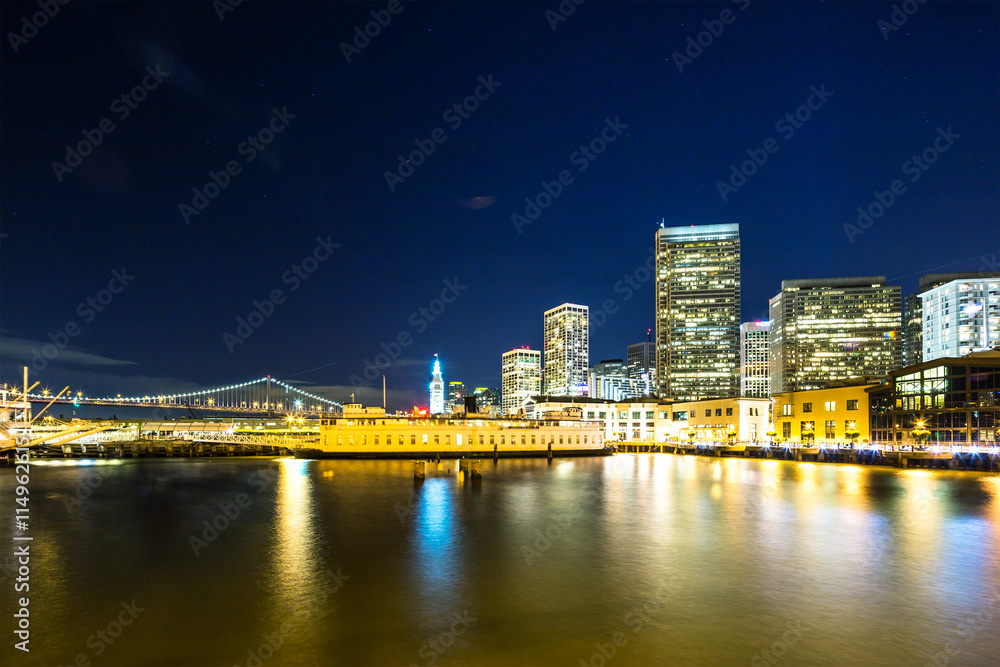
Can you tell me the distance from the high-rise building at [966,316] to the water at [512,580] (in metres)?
163

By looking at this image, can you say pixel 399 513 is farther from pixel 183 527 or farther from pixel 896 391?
pixel 896 391

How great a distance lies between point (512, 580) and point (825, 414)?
8129cm

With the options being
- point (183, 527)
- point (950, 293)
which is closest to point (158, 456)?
point (183, 527)

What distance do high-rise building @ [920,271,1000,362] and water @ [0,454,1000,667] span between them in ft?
534

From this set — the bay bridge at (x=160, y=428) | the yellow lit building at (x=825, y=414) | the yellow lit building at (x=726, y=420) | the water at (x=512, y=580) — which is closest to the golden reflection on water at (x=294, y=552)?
the water at (x=512, y=580)

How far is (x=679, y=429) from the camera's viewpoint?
107 metres

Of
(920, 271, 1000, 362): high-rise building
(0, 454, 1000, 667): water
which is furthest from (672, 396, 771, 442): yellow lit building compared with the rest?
(920, 271, 1000, 362): high-rise building

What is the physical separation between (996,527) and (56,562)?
41.1 m

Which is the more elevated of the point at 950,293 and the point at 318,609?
the point at 950,293

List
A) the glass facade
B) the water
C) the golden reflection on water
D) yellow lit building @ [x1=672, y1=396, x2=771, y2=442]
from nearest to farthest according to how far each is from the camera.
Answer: the water, the golden reflection on water, the glass facade, yellow lit building @ [x1=672, y1=396, x2=771, y2=442]

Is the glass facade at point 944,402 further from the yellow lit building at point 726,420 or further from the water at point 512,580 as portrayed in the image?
the water at point 512,580

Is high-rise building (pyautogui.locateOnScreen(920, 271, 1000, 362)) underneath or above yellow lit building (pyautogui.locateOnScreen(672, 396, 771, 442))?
above

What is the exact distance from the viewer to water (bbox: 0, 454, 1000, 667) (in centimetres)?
1341

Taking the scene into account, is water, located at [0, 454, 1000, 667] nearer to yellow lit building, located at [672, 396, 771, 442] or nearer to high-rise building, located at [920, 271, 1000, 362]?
yellow lit building, located at [672, 396, 771, 442]
